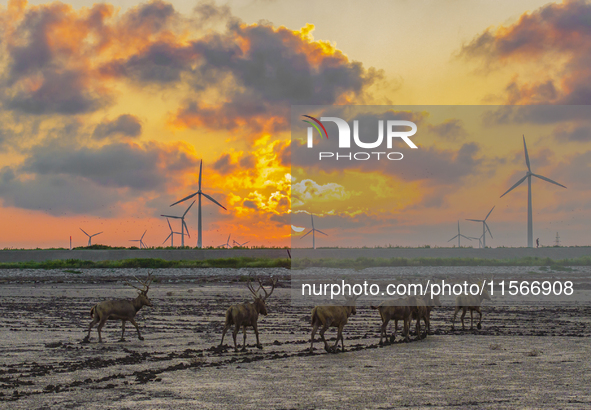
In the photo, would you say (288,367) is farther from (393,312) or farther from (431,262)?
A: (431,262)

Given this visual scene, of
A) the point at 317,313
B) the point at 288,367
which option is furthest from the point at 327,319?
the point at 288,367

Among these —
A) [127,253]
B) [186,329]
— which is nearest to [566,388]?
[186,329]

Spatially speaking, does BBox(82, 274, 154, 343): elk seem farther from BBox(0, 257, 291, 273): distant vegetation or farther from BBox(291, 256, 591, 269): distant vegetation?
BBox(0, 257, 291, 273): distant vegetation

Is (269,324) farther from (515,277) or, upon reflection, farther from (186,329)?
(515,277)

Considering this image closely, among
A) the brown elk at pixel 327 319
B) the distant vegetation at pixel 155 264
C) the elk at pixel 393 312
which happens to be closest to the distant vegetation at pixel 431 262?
the distant vegetation at pixel 155 264

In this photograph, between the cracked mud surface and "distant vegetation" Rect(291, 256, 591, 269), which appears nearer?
the cracked mud surface

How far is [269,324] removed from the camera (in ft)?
88.4

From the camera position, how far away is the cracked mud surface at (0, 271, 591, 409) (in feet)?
40.8

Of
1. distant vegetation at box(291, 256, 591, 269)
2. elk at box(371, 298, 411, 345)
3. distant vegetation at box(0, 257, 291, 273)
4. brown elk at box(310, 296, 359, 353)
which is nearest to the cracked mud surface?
brown elk at box(310, 296, 359, 353)

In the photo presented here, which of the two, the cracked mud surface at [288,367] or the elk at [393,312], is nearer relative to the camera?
the cracked mud surface at [288,367]

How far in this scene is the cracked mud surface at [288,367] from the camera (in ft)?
40.8

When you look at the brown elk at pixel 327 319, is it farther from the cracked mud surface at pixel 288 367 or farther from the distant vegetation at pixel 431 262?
the distant vegetation at pixel 431 262

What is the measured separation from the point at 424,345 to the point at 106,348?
10682mm

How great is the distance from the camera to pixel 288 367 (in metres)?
16.0
